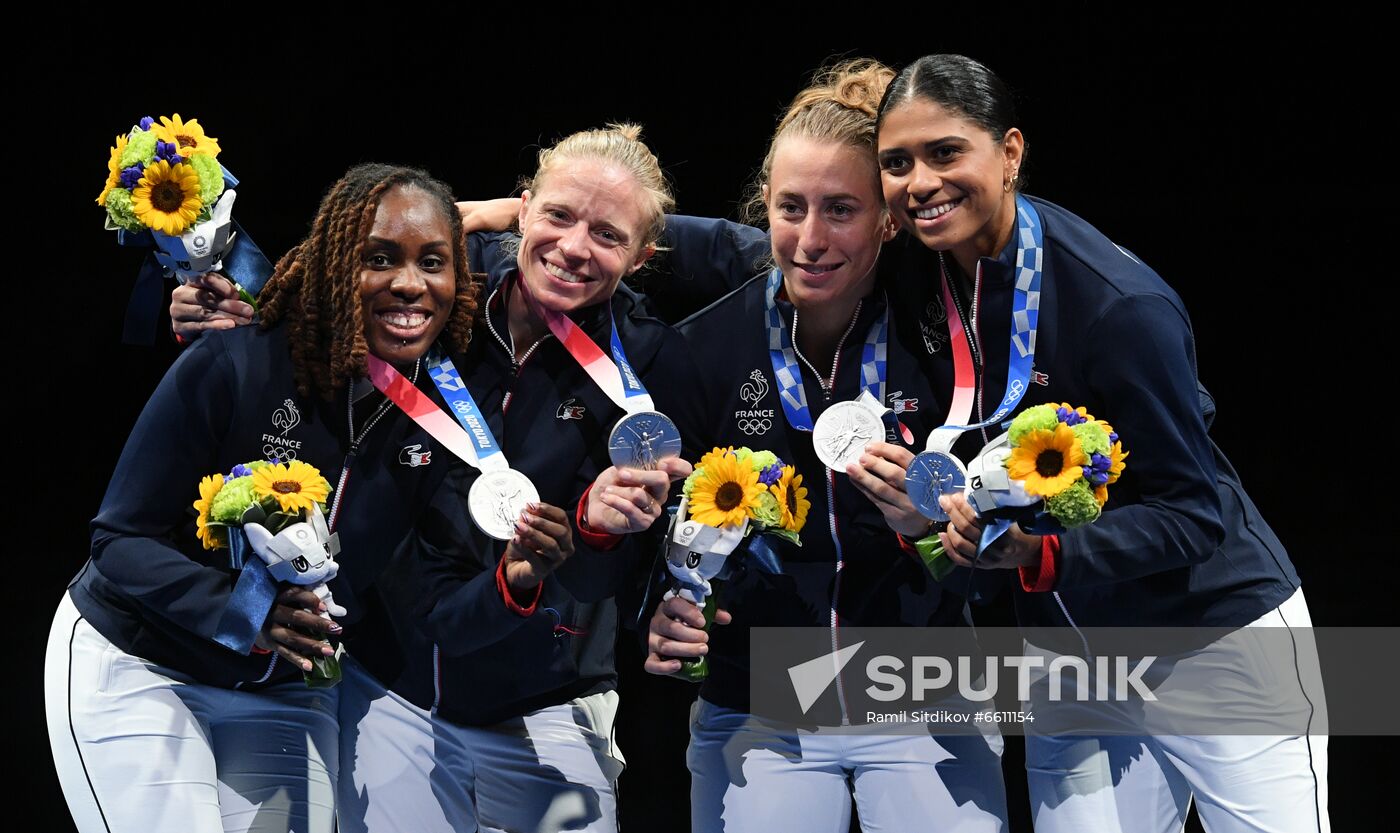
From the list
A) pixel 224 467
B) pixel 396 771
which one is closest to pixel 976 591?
pixel 396 771

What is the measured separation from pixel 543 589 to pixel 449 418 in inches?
15.0

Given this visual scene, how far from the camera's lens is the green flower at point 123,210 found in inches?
120

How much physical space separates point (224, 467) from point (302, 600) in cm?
34

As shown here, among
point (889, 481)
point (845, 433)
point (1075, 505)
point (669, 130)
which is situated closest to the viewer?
point (1075, 505)

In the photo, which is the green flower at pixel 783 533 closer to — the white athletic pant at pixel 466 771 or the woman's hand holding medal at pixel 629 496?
the woman's hand holding medal at pixel 629 496

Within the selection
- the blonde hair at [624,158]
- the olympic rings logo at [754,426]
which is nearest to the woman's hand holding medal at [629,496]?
the olympic rings logo at [754,426]

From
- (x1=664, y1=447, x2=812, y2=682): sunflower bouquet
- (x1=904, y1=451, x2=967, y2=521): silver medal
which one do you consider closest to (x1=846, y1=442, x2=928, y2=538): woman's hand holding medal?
(x1=904, y1=451, x2=967, y2=521): silver medal

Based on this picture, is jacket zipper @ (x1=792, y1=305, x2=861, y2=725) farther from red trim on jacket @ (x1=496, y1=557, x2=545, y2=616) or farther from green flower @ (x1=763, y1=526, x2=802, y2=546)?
red trim on jacket @ (x1=496, y1=557, x2=545, y2=616)

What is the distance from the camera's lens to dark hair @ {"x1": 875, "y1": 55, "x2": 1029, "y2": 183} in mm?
2922

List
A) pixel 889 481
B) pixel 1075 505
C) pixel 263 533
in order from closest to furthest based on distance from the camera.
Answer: pixel 1075 505
pixel 263 533
pixel 889 481

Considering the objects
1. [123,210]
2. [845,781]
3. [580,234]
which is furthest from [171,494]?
[845,781]

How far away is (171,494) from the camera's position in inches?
115

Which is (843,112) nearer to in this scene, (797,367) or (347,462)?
(797,367)

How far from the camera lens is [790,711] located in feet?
10.2
